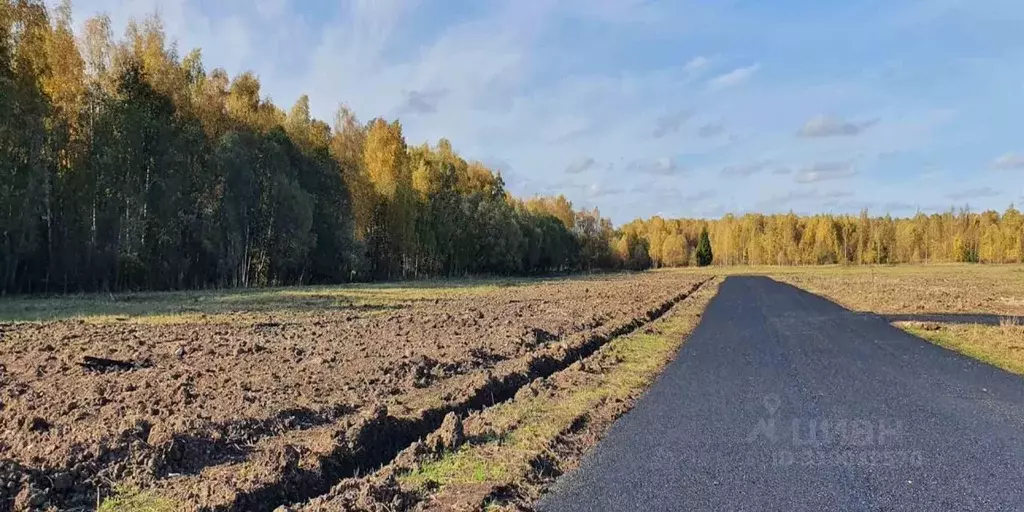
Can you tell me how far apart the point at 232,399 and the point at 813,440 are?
24.6ft

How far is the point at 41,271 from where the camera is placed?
35969mm

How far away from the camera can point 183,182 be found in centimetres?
4228

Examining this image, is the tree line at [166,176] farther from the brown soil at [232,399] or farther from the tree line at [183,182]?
the brown soil at [232,399]

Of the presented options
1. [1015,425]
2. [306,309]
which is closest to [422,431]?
[1015,425]

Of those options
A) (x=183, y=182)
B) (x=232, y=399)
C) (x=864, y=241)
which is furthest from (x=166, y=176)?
(x=864, y=241)

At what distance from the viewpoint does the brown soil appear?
21.0 ft

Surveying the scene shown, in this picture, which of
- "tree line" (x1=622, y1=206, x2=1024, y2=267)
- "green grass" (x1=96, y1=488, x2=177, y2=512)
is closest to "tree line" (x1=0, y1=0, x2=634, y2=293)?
"green grass" (x1=96, y1=488, x2=177, y2=512)

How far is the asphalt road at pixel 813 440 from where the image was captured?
625cm

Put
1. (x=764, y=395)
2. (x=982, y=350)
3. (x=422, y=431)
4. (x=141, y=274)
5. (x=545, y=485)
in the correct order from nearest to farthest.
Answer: (x=545, y=485) < (x=422, y=431) < (x=764, y=395) < (x=982, y=350) < (x=141, y=274)

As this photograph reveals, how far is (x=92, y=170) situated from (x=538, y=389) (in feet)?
116

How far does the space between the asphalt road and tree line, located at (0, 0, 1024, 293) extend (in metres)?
34.2

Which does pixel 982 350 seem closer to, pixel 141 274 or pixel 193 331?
pixel 193 331

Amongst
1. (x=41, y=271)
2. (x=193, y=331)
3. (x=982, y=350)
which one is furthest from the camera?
(x=41, y=271)

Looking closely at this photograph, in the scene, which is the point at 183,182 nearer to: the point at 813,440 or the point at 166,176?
the point at 166,176
